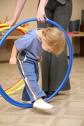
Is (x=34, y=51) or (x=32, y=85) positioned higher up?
(x=34, y=51)

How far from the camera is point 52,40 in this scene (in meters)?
2.13

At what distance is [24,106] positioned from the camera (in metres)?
2.25

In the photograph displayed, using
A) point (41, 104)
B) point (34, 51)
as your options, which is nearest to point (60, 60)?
point (34, 51)

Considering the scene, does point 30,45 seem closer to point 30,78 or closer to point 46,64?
point 30,78

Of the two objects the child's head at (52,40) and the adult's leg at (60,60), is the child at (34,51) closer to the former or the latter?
the child's head at (52,40)

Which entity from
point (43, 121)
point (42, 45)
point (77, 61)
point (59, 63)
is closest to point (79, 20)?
point (77, 61)

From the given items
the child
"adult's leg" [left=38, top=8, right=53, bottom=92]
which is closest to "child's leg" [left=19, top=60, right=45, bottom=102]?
the child

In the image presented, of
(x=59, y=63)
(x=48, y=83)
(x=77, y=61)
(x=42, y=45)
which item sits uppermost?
(x=42, y=45)

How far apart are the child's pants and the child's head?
0.17 metres

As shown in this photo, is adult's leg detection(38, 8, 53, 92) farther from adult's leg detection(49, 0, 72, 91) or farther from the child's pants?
the child's pants

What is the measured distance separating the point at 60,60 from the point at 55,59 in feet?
A: 0.14

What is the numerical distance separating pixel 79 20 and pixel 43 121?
3083 mm

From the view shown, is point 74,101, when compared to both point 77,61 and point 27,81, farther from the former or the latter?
point 77,61

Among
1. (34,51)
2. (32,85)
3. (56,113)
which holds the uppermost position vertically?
(34,51)
